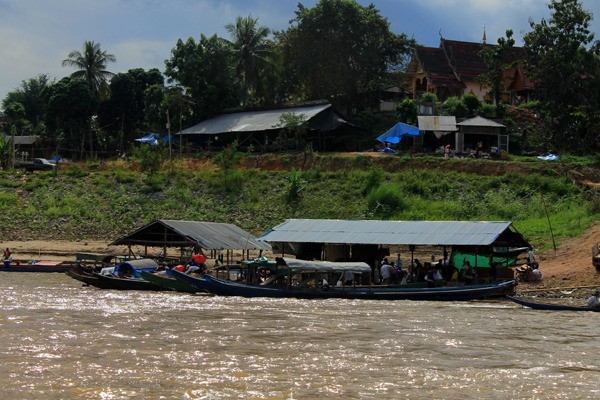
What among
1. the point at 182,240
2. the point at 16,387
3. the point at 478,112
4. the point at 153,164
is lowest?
the point at 16,387

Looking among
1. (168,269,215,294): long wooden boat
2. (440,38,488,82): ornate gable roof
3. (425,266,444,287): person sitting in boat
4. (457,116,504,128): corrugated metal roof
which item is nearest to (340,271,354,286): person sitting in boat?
(425,266,444,287): person sitting in boat

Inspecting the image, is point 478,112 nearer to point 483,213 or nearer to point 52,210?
point 483,213

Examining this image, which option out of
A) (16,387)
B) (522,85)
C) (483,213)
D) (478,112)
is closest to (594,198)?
(483,213)

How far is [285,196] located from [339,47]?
16.0 m

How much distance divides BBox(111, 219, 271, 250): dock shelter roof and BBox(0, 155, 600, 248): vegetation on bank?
808 centimetres

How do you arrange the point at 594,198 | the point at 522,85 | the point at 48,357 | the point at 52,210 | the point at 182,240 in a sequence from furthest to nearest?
the point at 522,85
the point at 52,210
the point at 594,198
the point at 182,240
the point at 48,357

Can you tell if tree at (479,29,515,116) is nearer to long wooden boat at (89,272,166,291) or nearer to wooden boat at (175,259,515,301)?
wooden boat at (175,259,515,301)

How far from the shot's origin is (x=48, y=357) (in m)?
17.1

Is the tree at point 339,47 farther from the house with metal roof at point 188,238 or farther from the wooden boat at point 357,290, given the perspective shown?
the wooden boat at point 357,290

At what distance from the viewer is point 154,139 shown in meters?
59.2

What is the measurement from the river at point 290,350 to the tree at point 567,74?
23633 millimetres

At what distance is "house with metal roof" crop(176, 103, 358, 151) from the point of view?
5288 centimetres

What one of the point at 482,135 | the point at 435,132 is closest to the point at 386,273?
the point at 435,132

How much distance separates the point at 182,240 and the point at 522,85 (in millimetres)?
34593
